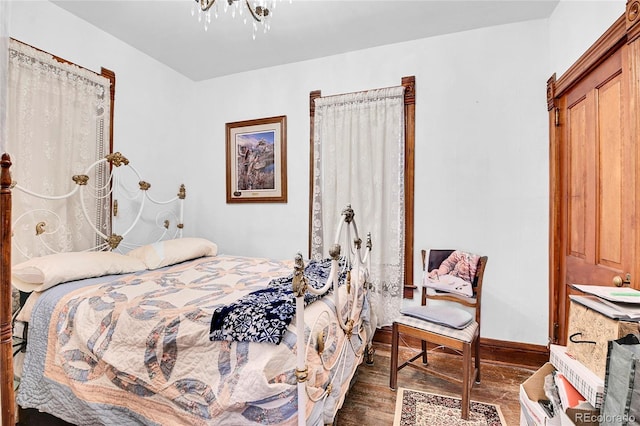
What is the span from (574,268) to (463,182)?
3.32ft

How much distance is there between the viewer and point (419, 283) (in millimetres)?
2885

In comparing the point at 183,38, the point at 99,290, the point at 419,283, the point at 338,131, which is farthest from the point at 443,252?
the point at 183,38

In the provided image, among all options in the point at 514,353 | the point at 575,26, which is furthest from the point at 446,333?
the point at 575,26

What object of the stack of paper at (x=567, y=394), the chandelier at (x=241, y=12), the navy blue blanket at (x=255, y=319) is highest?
the chandelier at (x=241, y=12)

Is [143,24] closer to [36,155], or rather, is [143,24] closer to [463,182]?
[36,155]

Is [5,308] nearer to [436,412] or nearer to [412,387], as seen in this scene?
[436,412]

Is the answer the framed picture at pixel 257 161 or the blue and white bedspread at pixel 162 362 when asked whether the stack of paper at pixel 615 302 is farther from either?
Result: the framed picture at pixel 257 161

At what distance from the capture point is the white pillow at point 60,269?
1.82 m

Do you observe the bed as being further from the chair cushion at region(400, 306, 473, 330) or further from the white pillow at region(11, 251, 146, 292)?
the chair cushion at region(400, 306, 473, 330)

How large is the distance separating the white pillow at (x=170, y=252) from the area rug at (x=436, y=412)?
2040 millimetres

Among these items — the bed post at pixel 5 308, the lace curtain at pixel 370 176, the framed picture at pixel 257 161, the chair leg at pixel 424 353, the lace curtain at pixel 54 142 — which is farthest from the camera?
the framed picture at pixel 257 161

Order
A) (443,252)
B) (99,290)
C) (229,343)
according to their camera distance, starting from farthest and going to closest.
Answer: (443,252) < (99,290) < (229,343)

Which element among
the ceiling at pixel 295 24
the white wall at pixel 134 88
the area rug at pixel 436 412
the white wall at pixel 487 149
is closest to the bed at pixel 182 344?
the area rug at pixel 436 412

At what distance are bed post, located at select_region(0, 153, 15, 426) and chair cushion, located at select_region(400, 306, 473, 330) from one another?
2027 mm
